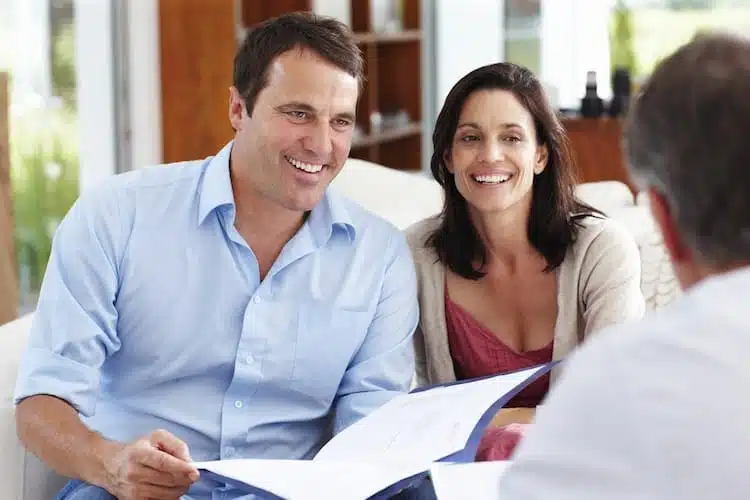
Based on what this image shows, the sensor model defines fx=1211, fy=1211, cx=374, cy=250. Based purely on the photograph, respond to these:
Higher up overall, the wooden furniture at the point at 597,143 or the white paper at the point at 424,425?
the wooden furniture at the point at 597,143

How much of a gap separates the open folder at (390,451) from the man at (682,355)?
2.01ft

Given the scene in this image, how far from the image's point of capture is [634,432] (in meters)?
0.85

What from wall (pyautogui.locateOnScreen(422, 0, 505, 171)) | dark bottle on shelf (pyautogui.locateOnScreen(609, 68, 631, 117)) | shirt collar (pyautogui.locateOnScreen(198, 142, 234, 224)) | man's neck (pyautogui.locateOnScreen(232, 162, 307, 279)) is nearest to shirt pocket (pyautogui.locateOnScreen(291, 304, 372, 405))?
man's neck (pyautogui.locateOnScreen(232, 162, 307, 279))

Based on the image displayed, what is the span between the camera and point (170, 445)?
1595 millimetres

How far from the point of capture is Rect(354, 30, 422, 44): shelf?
573 cm

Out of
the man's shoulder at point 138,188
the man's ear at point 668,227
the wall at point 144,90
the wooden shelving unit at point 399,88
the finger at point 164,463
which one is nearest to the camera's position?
the man's ear at point 668,227

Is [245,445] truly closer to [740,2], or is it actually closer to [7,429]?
[7,429]

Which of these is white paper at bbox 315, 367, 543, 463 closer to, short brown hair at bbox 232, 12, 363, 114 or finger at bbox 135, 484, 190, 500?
finger at bbox 135, 484, 190, 500

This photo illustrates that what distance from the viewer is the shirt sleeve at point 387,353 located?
1.99 m

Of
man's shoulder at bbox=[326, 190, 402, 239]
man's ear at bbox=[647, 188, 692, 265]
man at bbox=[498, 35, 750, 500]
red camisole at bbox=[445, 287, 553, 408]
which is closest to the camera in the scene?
man at bbox=[498, 35, 750, 500]

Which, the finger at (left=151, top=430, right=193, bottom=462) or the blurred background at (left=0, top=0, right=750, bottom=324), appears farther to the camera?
the blurred background at (left=0, top=0, right=750, bottom=324)

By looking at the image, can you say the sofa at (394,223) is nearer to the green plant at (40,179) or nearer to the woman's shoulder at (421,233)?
the woman's shoulder at (421,233)

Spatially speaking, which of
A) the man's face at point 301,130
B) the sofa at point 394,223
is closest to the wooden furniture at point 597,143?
the sofa at point 394,223

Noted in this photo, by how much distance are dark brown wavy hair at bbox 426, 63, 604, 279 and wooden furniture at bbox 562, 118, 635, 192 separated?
2.26 m
